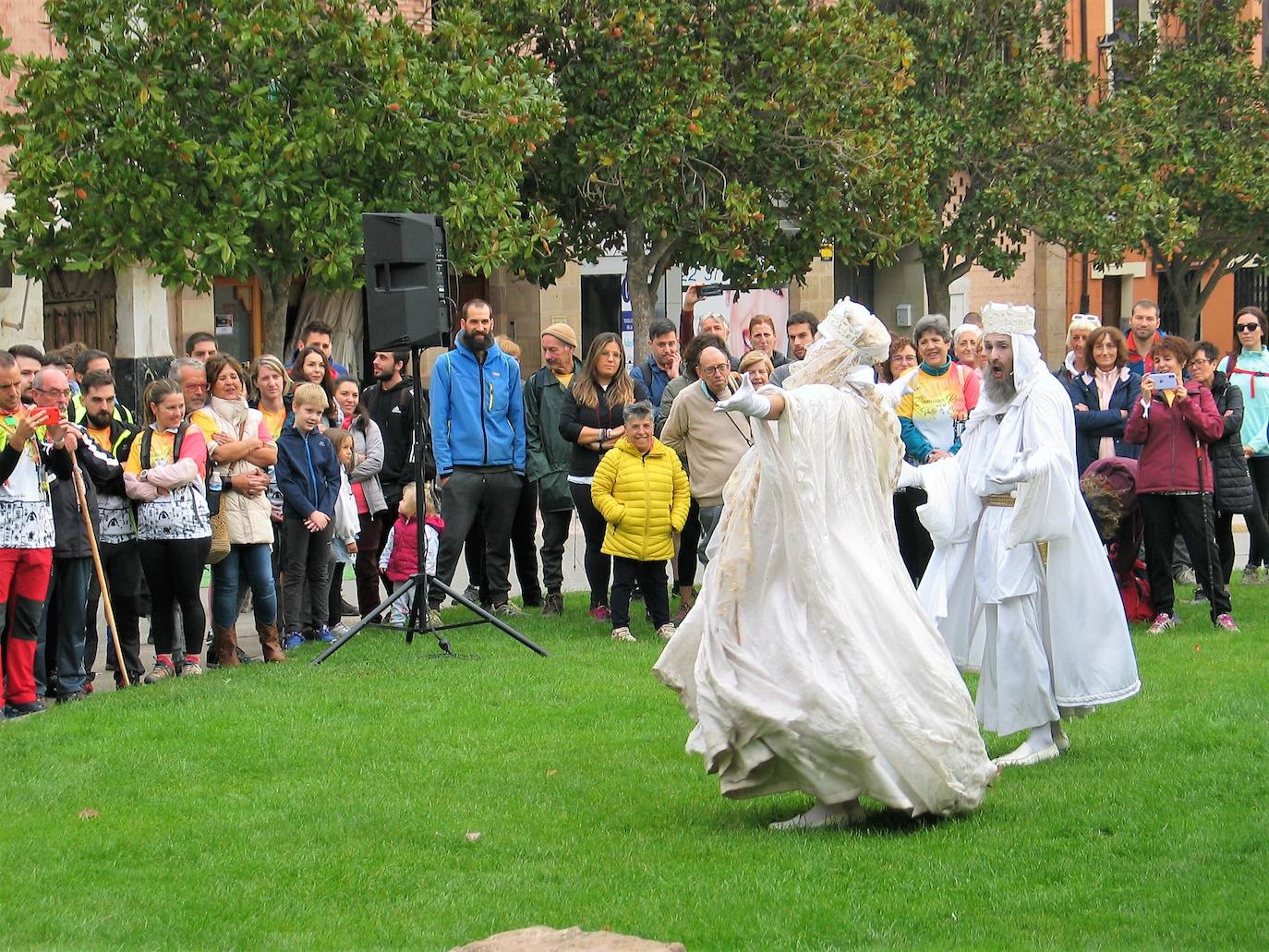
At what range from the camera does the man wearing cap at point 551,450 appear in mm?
13641

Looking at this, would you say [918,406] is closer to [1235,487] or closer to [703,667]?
[1235,487]

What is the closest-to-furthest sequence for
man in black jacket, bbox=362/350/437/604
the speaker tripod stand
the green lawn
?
the green lawn < the speaker tripod stand < man in black jacket, bbox=362/350/437/604

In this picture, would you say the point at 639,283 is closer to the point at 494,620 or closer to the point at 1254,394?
the point at 1254,394

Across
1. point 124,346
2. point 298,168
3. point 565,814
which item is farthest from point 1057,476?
point 124,346

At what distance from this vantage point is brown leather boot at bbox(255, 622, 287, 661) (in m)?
11.8

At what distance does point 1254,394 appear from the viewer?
48.0 feet

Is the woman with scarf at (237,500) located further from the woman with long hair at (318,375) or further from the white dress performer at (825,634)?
the white dress performer at (825,634)

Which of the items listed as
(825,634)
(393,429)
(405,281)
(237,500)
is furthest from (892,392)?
(393,429)

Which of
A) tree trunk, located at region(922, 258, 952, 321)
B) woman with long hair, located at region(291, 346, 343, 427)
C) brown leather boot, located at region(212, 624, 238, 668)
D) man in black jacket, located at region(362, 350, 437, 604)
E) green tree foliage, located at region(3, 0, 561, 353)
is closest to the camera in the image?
brown leather boot, located at region(212, 624, 238, 668)

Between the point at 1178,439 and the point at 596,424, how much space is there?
3868mm

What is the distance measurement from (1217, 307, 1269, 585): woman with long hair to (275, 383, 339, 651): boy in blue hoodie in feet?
22.0

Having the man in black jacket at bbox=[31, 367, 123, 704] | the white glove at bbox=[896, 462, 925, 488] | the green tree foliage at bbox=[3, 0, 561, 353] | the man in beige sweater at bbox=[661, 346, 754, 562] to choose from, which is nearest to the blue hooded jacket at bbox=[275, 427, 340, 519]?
the man in black jacket at bbox=[31, 367, 123, 704]

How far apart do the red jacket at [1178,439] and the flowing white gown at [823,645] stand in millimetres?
5582

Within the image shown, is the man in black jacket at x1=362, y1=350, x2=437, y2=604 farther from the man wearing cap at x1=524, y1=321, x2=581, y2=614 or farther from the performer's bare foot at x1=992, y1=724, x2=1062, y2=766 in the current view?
the performer's bare foot at x1=992, y1=724, x2=1062, y2=766
